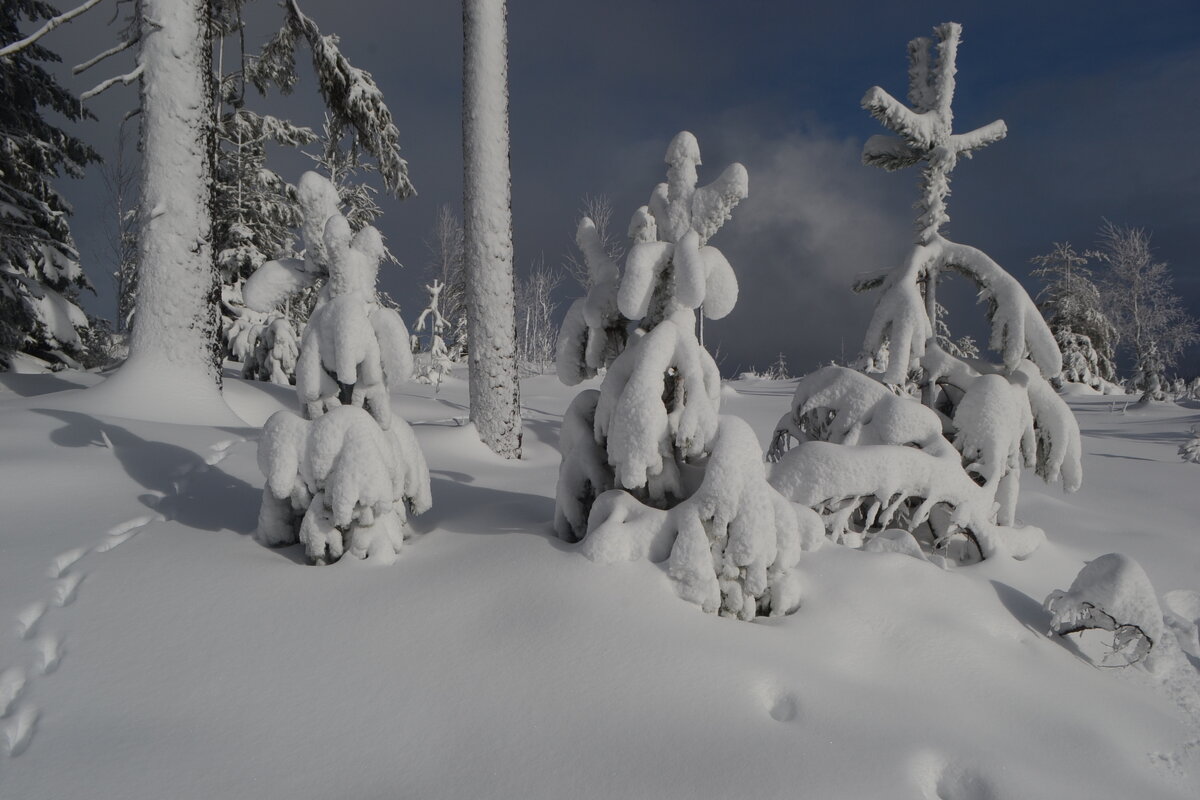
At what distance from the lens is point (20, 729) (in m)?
2.09

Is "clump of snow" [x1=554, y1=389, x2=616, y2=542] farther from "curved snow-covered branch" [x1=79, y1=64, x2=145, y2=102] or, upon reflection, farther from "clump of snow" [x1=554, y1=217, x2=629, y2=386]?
"curved snow-covered branch" [x1=79, y1=64, x2=145, y2=102]

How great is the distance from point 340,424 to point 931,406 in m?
4.55

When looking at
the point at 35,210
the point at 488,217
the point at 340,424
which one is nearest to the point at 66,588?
the point at 340,424

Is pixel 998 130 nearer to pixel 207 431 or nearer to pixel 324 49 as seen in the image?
pixel 207 431

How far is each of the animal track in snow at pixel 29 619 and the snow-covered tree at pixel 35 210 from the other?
31.9ft

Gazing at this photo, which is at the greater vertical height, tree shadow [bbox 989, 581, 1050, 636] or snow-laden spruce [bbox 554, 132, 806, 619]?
snow-laden spruce [bbox 554, 132, 806, 619]

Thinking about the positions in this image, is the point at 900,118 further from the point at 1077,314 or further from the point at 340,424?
the point at 1077,314

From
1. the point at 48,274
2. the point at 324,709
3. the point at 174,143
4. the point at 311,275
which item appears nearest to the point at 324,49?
the point at 174,143

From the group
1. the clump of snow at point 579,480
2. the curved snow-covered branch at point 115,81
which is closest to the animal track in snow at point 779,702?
the clump of snow at point 579,480

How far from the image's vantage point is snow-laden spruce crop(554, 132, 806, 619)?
10.1 ft

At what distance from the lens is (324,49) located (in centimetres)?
977

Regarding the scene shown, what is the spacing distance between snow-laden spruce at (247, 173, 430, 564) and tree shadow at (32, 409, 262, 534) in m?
0.72

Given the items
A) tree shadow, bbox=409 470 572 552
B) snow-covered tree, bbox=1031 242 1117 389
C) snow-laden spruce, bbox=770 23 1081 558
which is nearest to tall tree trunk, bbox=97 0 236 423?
tree shadow, bbox=409 470 572 552

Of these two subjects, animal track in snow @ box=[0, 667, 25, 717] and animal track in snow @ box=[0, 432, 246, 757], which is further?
animal track in snow @ box=[0, 667, 25, 717]
